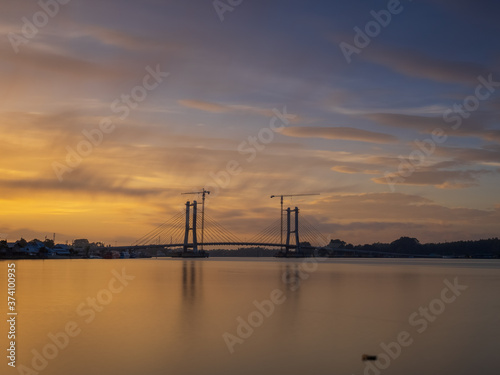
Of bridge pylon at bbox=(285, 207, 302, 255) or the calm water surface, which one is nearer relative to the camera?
the calm water surface

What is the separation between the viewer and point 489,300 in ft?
105

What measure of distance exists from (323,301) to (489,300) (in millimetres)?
9945

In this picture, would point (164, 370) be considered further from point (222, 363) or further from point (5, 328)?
point (5, 328)

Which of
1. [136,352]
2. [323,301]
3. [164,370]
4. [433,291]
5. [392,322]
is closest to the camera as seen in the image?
[164,370]

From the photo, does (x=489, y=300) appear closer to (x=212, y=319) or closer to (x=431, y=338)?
(x=431, y=338)

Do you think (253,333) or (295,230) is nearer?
(253,333)

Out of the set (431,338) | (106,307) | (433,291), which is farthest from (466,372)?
(433,291)

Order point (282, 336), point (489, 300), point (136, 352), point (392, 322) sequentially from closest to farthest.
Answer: point (136, 352), point (282, 336), point (392, 322), point (489, 300)

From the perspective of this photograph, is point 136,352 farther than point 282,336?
No

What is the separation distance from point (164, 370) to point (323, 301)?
54.6 ft

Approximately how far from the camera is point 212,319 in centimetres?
2286

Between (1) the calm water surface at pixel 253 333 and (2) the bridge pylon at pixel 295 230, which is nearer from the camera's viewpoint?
(1) the calm water surface at pixel 253 333

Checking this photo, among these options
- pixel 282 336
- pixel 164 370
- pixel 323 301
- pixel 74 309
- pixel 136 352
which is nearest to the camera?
pixel 164 370

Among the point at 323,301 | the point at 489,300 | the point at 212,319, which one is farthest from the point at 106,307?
the point at 489,300
